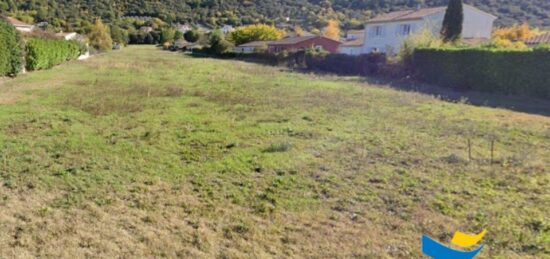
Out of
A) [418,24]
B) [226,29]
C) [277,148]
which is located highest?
[226,29]

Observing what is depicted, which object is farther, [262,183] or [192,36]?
[192,36]

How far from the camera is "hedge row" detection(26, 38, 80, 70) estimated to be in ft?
67.4

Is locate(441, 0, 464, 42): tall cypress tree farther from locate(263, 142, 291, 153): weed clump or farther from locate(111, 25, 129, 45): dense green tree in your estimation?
locate(111, 25, 129, 45): dense green tree

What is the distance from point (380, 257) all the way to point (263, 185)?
6.94 feet

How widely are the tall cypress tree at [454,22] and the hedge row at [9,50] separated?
2561 centimetres

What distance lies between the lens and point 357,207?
4637 millimetres

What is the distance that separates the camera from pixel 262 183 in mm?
5324

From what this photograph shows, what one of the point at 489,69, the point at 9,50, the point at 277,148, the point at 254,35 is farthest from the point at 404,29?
the point at 277,148

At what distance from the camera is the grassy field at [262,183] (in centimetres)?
377

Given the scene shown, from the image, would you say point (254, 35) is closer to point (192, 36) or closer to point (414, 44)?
point (192, 36)

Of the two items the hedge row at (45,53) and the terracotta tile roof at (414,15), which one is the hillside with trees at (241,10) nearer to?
the terracotta tile roof at (414,15)

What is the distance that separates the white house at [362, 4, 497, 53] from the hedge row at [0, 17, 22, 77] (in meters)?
27.8

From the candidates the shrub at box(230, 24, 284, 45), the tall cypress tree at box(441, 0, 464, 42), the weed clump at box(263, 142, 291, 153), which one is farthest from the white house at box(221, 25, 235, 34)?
the weed clump at box(263, 142, 291, 153)

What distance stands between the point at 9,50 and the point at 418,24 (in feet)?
103
